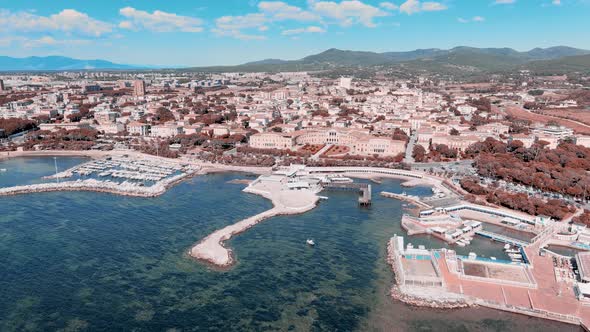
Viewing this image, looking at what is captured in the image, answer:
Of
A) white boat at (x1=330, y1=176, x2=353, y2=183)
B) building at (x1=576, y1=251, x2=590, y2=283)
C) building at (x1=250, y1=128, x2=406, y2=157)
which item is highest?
building at (x1=250, y1=128, x2=406, y2=157)

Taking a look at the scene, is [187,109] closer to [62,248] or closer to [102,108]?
[102,108]

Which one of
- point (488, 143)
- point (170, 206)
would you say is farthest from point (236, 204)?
point (488, 143)

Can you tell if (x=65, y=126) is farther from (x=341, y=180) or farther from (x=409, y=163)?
(x=409, y=163)

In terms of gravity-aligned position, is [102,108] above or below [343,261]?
above

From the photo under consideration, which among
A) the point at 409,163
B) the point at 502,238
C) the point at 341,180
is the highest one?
the point at 409,163

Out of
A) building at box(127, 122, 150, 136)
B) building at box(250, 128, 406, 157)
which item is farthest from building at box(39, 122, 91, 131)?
building at box(250, 128, 406, 157)

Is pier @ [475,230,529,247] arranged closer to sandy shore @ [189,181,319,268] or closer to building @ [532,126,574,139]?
sandy shore @ [189,181,319,268]

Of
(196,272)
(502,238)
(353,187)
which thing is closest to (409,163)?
(353,187)
